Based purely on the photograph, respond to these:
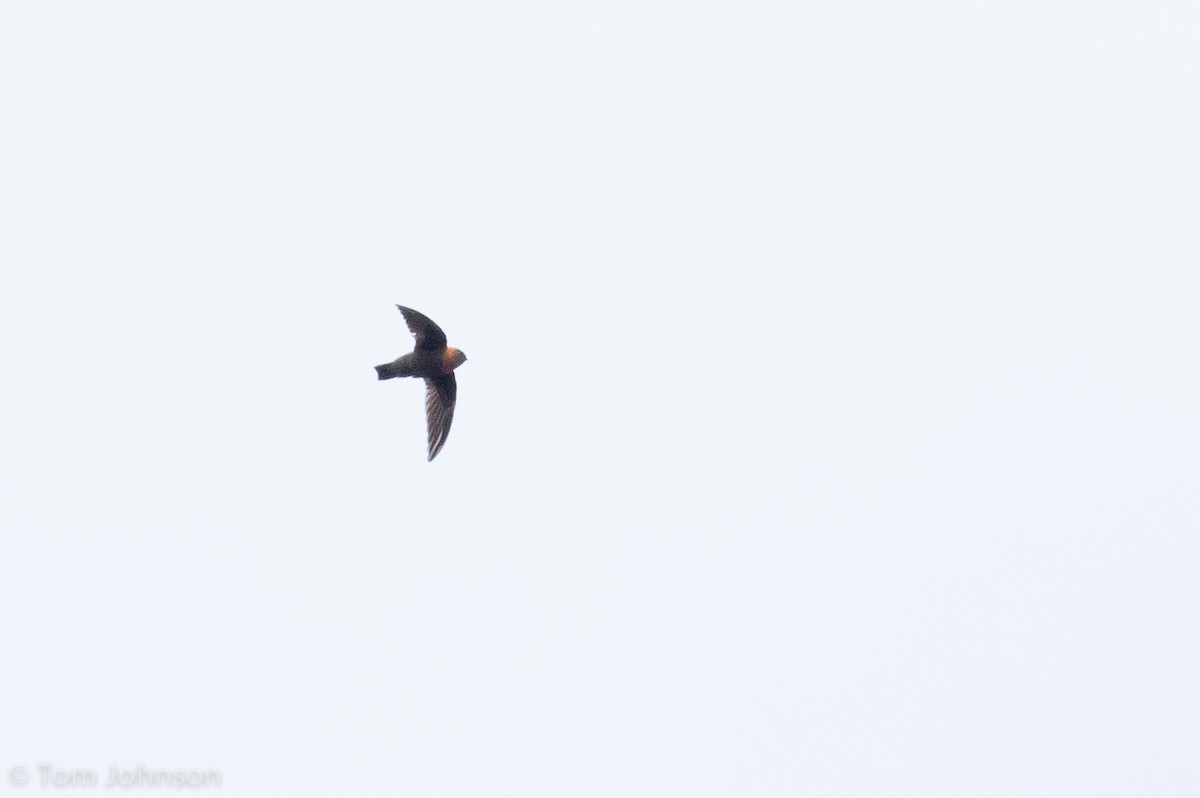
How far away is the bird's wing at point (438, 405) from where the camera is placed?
3312cm

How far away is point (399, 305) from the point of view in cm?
3186

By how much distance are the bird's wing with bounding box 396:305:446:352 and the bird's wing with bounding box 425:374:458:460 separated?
75 cm

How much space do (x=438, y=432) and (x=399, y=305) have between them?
2.64 meters

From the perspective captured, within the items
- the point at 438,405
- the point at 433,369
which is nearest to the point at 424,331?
the point at 433,369

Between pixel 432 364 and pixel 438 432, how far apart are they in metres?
1.33

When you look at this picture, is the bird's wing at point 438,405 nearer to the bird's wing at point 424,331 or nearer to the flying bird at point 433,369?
the flying bird at point 433,369

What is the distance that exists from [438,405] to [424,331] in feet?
5.36

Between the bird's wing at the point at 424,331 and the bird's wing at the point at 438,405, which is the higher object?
the bird's wing at the point at 424,331

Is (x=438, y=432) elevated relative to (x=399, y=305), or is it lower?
lower

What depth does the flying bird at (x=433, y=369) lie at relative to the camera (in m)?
32.2

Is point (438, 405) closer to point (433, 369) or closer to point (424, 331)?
point (433, 369)

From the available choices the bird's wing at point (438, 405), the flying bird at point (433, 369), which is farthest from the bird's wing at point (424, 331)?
the bird's wing at point (438, 405)

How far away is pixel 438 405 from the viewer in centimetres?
3322

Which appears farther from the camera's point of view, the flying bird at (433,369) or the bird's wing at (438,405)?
the bird's wing at (438,405)
